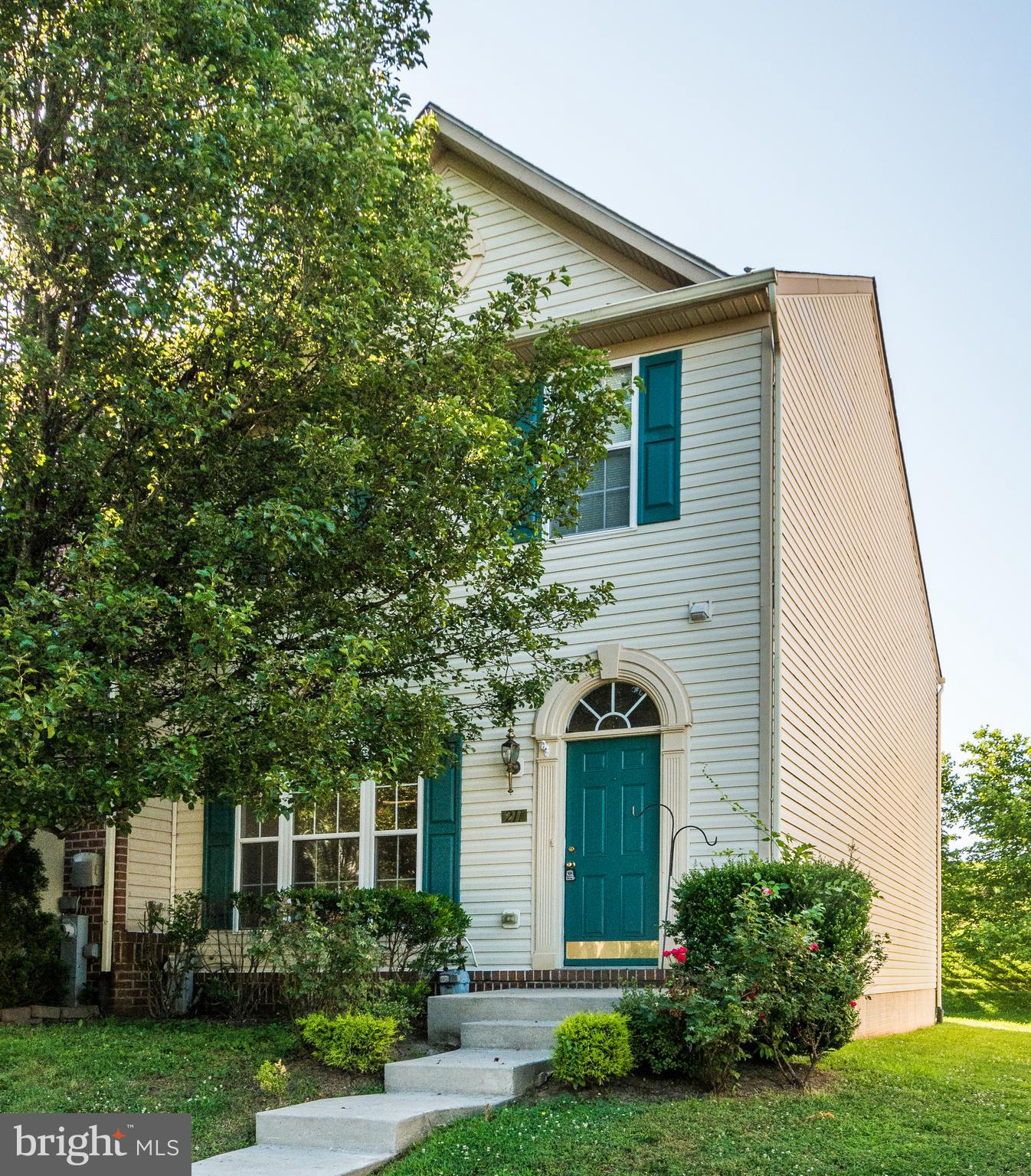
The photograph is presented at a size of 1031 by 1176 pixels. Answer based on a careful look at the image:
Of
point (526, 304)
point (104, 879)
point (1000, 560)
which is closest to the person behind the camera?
point (526, 304)

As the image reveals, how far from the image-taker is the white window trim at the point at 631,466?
10641 millimetres

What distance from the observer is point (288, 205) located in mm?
7996

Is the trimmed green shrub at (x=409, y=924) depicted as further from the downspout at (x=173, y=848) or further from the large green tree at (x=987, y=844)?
the large green tree at (x=987, y=844)

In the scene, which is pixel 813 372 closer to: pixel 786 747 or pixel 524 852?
pixel 786 747

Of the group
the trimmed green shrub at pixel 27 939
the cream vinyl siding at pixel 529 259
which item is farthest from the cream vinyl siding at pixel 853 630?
the trimmed green shrub at pixel 27 939

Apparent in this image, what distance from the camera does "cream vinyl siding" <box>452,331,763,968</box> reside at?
9758mm

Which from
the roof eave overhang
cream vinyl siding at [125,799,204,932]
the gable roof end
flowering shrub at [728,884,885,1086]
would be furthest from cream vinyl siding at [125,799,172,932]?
the gable roof end

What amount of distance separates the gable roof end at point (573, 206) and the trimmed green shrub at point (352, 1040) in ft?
22.2

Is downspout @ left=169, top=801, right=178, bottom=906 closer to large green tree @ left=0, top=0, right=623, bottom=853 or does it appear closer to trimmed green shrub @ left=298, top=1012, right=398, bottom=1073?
large green tree @ left=0, top=0, right=623, bottom=853

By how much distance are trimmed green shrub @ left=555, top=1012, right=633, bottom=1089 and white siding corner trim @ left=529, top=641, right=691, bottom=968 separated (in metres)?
2.45

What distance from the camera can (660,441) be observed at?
10.6 meters

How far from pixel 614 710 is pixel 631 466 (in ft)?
7.18

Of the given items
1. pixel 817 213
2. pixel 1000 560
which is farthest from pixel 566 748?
pixel 1000 560

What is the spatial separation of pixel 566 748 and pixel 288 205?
508 cm
